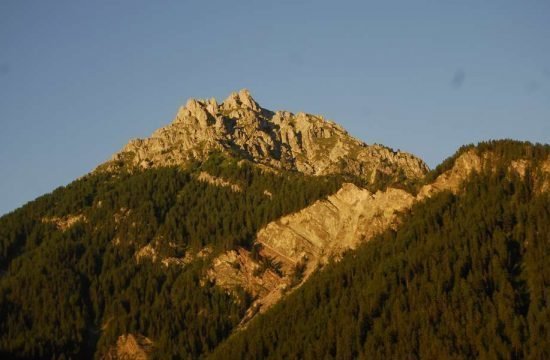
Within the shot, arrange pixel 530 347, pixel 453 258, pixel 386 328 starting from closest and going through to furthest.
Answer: pixel 530 347
pixel 386 328
pixel 453 258

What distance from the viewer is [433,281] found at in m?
186

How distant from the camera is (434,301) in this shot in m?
180

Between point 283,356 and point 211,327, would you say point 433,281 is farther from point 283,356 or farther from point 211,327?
point 211,327

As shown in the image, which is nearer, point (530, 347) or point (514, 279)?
point (530, 347)

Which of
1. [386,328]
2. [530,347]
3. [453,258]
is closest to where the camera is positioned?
[530,347]

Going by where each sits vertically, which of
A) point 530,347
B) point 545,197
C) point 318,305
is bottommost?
point 530,347

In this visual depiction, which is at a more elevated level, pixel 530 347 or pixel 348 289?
pixel 348 289

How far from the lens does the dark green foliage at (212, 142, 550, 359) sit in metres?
170

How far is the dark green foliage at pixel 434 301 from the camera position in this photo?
557 ft

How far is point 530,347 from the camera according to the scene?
6486 inches

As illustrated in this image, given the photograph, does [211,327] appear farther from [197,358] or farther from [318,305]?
[318,305]

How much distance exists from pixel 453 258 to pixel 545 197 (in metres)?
24.0

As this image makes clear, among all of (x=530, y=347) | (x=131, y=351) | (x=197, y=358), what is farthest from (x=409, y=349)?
(x=131, y=351)

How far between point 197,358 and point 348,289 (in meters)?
32.0
